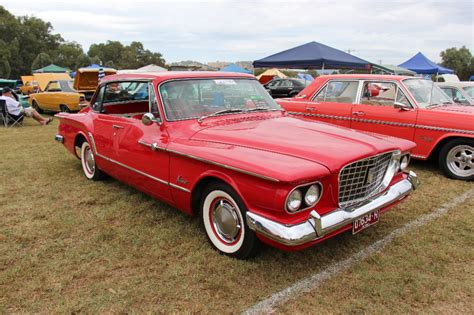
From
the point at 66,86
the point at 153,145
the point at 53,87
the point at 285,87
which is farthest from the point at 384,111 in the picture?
the point at 285,87

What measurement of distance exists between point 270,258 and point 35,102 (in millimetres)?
14694

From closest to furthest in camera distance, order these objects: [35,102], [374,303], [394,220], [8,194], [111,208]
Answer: [374,303]
[394,220]
[111,208]
[8,194]
[35,102]

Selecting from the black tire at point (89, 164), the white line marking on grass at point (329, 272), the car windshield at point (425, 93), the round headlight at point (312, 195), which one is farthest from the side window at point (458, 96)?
the black tire at point (89, 164)

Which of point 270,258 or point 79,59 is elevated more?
point 79,59

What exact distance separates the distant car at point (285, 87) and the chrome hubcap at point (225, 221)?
17.2 m

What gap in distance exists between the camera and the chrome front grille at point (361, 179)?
2.81m

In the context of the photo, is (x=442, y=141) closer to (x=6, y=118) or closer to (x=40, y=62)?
(x=6, y=118)

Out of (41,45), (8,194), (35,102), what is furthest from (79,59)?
(8,194)

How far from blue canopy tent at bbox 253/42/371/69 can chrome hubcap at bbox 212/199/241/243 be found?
11.2 meters

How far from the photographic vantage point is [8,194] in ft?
15.9

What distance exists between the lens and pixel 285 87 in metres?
20.4

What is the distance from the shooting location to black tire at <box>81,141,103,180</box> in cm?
527

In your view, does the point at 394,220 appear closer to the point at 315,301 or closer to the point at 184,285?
the point at 315,301

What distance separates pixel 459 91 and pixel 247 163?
7.80 meters
